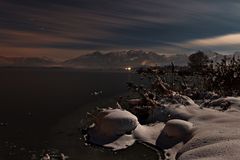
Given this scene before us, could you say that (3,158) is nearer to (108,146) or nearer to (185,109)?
(108,146)

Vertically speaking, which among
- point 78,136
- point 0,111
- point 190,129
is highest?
point 190,129

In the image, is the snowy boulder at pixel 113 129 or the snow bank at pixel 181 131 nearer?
the snow bank at pixel 181 131

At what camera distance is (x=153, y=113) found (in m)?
32.7

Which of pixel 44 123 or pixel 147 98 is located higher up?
pixel 147 98

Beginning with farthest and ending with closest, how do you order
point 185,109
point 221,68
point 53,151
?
point 221,68 < point 185,109 < point 53,151

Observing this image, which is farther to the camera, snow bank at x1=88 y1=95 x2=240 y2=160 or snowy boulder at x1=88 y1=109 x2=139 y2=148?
snowy boulder at x1=88 y1=109 x2=139 y2=148

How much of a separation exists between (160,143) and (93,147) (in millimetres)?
4838

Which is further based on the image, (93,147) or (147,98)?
(147,98)

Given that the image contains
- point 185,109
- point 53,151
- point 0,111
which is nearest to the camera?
point 53,151

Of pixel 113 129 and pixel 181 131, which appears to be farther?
pixel 113 129

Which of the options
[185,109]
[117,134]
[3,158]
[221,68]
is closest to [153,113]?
[185,109]

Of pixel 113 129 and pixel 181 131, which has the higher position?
pixel 181 131

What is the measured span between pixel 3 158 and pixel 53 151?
10.5 feet

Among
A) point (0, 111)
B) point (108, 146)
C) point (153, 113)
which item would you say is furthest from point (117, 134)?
point (0, 111)
